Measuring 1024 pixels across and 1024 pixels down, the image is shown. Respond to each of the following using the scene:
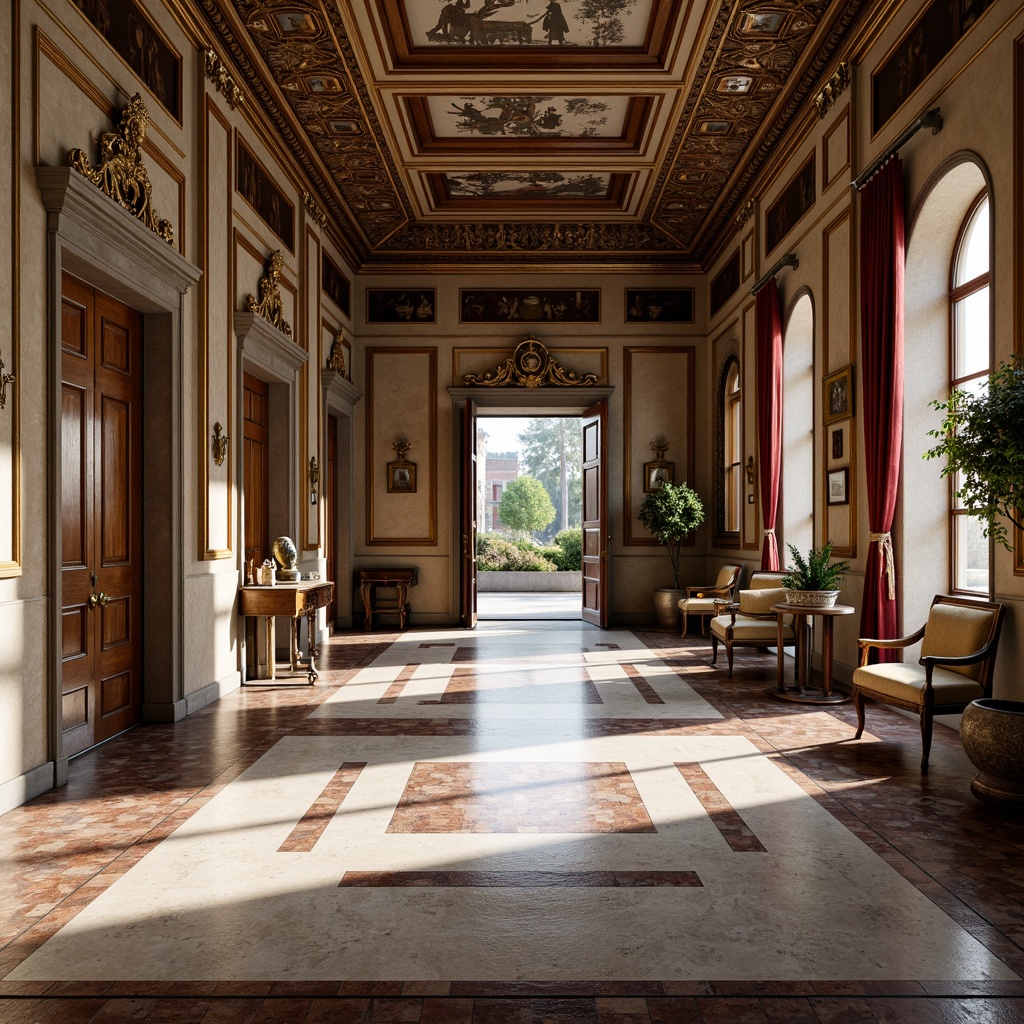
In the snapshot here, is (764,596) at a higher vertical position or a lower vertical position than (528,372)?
lower

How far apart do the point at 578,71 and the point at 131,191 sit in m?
4.23

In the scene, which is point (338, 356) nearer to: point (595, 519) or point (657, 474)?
point (595, 519)

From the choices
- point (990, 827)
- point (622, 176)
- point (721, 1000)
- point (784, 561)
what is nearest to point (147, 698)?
point (721, 1000)

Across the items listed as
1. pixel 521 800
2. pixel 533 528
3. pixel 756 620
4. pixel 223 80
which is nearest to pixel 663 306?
pixel 756 620

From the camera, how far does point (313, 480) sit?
9.45 meters

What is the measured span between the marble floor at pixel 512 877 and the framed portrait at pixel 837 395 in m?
2.58

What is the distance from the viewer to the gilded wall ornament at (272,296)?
25.1 ft

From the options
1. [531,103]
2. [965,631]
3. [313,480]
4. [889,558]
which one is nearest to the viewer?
[965,631]

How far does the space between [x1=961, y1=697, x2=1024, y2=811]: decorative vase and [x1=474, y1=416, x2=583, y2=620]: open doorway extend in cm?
907

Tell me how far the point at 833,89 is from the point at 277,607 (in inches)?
245

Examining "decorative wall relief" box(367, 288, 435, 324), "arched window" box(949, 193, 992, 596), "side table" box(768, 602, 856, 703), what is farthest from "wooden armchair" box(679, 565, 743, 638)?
"decorative wall relief" box(367, 288, 435, 324)

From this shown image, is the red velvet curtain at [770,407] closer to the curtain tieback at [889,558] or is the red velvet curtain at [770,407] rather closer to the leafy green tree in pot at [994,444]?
the curtain tieback at [889,558]

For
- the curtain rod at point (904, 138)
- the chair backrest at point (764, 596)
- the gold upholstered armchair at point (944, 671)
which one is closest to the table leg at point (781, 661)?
the chair backrest at point (764, 596)

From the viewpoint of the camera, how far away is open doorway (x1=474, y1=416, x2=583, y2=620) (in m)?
16.5
